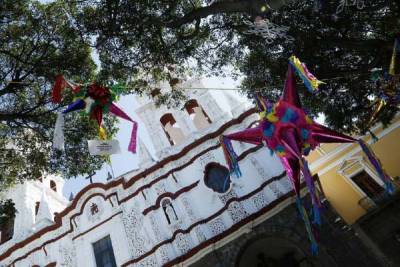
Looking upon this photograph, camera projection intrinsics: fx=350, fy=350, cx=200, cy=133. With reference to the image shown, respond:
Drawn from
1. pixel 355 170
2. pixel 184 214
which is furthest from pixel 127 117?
pixel 355 170

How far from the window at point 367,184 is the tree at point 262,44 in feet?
14.0

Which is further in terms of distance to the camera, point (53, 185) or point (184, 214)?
point (53, 185)

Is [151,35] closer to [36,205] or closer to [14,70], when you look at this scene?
[14,70]

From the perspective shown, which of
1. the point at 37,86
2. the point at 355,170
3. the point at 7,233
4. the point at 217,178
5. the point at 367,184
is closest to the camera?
the point at 37,86

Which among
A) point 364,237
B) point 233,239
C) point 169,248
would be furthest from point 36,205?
point 364,237

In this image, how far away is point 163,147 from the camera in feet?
53.9

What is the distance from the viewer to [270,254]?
1379 centimetres

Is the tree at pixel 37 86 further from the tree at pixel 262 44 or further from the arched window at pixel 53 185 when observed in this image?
the arched window at pixel 53 185

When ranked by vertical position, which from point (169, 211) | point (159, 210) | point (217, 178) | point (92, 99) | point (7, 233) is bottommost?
point (92, 99)

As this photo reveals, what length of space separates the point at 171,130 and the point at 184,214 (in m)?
4.90

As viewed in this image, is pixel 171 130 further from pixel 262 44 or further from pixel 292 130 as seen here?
pixel 292 130

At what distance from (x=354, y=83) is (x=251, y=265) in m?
7.64

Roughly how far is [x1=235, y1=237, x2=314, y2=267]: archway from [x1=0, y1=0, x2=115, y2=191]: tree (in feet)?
20.4

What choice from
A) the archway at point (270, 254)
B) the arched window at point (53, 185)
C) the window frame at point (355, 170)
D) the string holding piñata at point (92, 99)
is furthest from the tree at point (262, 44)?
the arched window at point (53, 185)
